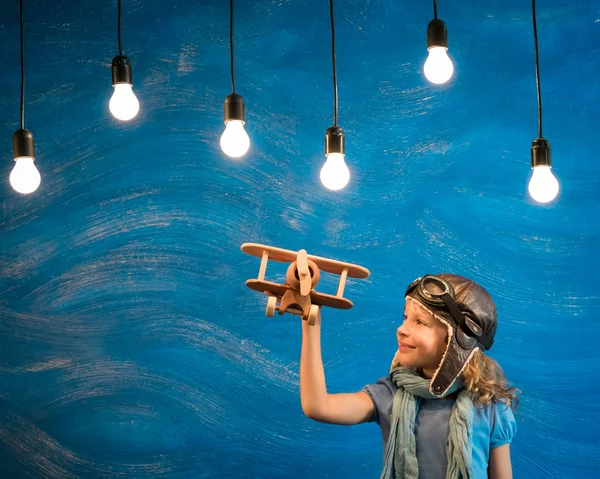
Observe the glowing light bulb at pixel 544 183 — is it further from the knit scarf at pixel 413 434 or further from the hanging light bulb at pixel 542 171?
the knit scarf at pixel 413 434

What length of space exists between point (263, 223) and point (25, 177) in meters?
1.22

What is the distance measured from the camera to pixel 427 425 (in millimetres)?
2832

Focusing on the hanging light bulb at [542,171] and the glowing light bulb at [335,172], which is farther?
the hanging light bulb at [542,171]

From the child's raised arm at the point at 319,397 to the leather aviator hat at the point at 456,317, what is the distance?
0.26 meters

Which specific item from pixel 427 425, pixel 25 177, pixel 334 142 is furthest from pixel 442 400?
pixel 25 177

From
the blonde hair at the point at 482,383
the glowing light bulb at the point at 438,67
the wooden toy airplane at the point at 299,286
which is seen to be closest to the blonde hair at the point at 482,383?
the blonde hair at the point at 482,383

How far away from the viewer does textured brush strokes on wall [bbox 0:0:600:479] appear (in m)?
3.71

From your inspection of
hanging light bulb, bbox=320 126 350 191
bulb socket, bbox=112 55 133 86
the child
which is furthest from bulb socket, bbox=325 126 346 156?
bulb socket, bbox=112 55 133 86

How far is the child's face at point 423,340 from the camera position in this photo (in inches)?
112

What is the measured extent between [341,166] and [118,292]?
1391mm

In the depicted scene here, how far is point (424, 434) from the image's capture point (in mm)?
2816

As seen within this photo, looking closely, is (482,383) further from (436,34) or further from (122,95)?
(122,95)

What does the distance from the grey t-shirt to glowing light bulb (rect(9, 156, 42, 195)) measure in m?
1.25

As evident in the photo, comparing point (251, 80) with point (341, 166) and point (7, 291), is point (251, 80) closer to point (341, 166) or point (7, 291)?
point (341, 166)
